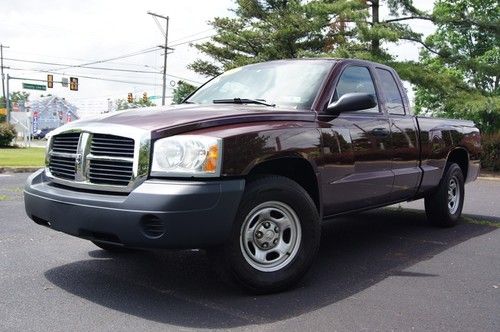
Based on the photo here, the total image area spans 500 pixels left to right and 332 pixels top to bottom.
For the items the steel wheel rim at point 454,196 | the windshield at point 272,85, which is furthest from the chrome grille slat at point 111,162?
the steel wheel rim at point 454,196

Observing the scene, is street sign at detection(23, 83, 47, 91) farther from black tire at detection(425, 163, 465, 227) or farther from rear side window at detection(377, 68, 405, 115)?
rear side window at detection(377, 68, 405, 115)

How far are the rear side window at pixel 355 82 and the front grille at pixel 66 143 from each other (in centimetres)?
220

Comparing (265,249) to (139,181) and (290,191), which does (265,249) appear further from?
(139,181)

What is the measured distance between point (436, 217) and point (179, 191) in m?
4.24

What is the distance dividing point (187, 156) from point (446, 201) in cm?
411

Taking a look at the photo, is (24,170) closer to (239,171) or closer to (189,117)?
(189,117)

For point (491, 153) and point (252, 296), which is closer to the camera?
point (252, 296)

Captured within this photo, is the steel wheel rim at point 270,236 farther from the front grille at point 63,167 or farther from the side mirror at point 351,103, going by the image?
the front grille at point 63,167

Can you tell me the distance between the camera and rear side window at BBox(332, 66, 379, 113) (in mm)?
4957

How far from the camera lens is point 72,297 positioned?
151 inches

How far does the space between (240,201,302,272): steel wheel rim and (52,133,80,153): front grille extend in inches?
55.2

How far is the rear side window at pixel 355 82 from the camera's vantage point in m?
4.96

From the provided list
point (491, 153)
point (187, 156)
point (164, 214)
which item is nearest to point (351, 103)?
point (187, 156)

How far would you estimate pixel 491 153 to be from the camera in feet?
57.7
